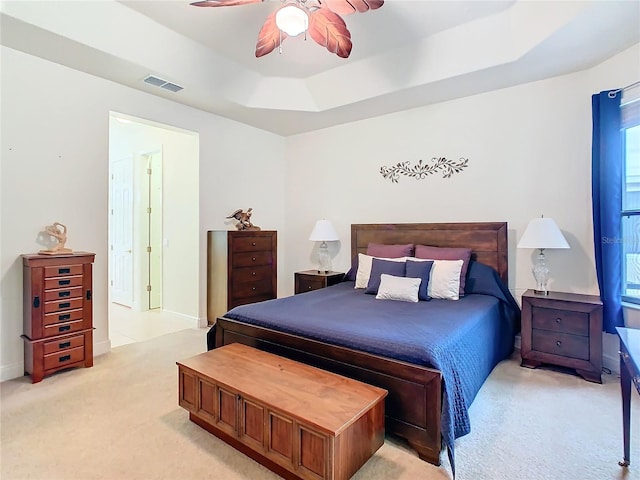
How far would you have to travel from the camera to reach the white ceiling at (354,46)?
264cm

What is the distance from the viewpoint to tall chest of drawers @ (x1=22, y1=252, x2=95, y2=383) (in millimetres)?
2834

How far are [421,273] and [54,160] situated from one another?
11.5 ft

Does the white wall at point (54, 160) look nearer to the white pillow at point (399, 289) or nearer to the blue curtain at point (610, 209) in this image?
the white pillow at point (399, 289)

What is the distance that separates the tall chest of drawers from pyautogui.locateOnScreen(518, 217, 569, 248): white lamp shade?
394 cm

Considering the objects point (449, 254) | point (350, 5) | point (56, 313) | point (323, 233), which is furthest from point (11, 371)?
point (449, 254)

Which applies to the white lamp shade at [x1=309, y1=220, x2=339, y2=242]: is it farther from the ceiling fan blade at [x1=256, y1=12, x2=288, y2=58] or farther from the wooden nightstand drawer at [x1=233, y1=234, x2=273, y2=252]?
Result: the ceiling fan blade at [x1=256, y1=12, x2=288, y2=58]

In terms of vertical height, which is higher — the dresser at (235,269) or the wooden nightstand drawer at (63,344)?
the dresser at (235,269)

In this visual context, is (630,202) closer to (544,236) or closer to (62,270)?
(544,236)

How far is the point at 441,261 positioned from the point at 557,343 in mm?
1149

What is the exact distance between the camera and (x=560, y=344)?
294 centimetres

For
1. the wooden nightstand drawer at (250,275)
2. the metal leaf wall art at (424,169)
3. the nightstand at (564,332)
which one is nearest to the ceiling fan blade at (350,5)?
the metal leaf wall art at (424,169)

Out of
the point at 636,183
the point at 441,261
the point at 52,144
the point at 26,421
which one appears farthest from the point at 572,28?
the point at 26,421

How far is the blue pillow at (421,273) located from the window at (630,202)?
1.54m

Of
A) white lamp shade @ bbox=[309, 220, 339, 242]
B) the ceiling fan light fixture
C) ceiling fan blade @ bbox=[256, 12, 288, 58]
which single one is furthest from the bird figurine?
the ceiling fan light fixture
